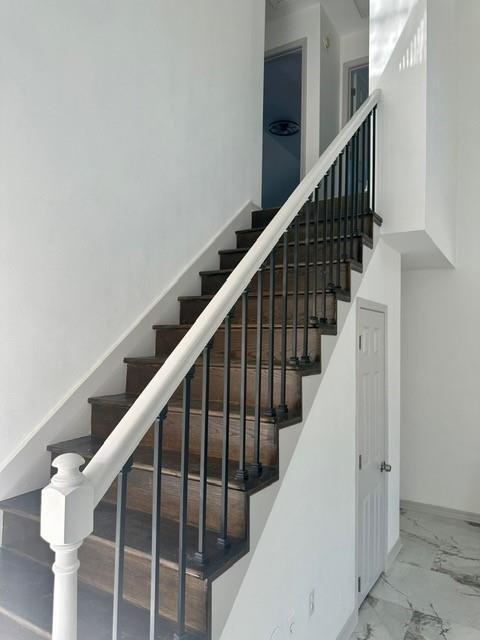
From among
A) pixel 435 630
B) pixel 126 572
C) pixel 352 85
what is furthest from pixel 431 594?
pixel 352 85

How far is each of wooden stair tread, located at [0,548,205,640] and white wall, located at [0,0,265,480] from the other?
52 centimetres

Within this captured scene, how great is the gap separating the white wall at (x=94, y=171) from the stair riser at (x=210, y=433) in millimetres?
243

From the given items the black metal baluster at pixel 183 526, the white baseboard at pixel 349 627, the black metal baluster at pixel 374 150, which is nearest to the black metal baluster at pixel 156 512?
the black metal baluster at pixel 183 526

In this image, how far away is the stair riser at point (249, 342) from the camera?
6.91 feet

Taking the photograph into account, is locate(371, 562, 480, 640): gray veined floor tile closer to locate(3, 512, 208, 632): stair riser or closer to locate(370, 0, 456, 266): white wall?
locate(3, 512, 208, 632): stair riser

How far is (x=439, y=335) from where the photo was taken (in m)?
4.34

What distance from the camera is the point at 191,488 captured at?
1.69 meters

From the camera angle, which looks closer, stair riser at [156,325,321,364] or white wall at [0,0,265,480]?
white wall at [0,0,265,480]

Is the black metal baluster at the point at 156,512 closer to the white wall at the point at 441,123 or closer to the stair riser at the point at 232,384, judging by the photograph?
the stair riser at the point at 232,384

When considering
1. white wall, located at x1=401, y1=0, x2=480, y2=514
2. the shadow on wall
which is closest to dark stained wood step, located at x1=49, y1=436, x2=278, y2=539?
the shadow on wall

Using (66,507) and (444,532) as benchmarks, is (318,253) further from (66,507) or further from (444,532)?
(444,532)

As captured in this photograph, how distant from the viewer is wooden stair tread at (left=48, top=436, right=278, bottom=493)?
62.8 inches

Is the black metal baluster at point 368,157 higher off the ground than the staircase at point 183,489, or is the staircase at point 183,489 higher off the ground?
the black metal baluster at point 368,157

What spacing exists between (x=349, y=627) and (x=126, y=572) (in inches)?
66.0
